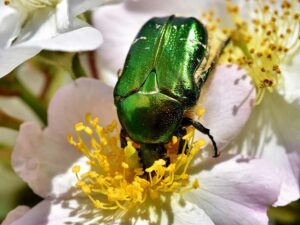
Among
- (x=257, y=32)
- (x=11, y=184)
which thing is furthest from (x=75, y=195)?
(x=11, y=184)

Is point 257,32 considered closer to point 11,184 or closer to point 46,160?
point 46,160

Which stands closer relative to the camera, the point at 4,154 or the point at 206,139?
the point at 206,139

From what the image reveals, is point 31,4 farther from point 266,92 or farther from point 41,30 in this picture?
point 266,92

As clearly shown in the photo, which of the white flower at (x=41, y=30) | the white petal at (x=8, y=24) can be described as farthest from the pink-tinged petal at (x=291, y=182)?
the white petal at (x=8, y=24)

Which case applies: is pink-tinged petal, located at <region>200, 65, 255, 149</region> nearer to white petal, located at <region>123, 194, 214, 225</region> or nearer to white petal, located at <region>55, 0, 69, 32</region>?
white petal, located at <region>123, 194, 214, 225</region>

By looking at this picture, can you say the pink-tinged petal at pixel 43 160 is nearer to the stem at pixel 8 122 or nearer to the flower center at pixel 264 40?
the stem at pixel 8 122

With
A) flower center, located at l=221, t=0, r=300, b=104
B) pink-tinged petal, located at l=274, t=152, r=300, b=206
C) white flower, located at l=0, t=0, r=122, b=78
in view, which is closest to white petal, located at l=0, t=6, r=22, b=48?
white flower, located at l=0, t=0, r=122, b=78
